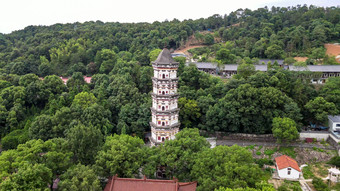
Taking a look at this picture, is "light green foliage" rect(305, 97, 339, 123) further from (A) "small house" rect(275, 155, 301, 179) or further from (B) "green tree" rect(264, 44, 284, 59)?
(B) "green tree" rect(264, 44, 284, 59)

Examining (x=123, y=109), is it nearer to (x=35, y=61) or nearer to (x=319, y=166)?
(x=319, y=166)

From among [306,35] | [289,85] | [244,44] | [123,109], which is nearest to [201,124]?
[123,109]

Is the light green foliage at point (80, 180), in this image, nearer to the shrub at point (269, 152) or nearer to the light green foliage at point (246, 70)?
the shrub at point (269, 152)

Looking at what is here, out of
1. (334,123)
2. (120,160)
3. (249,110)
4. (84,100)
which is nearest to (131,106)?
(84,100)

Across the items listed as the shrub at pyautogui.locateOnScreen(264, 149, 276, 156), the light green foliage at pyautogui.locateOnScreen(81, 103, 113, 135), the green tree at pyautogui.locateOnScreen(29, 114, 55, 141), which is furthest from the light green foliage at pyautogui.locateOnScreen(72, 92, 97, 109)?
the shrub at pyautogui.locateOnScreen(264, 149, 276, 156)

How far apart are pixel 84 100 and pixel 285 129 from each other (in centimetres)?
3092

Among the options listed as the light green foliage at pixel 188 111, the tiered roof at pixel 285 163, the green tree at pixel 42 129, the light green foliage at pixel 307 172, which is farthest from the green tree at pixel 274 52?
the green tree at pixel 42 129

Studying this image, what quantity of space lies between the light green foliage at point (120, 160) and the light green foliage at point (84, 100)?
16.3 meters

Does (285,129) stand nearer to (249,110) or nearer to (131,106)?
(249,110)

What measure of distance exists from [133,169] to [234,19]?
8812 centimetres

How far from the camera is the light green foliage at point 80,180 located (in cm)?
2172

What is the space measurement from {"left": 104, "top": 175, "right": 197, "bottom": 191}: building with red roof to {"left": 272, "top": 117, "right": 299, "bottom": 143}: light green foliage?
51.4 feet

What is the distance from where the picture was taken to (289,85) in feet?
132

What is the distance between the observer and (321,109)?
117 feet
